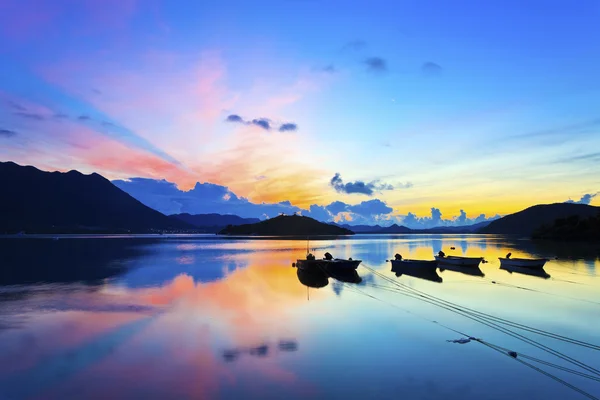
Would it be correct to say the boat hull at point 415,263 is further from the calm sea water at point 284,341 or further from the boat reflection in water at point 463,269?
the calm sea water at point 284,341

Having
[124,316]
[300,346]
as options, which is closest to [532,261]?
[300,346]

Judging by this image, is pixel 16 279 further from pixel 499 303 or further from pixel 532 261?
pixel 532 261

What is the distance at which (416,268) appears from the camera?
47.8m

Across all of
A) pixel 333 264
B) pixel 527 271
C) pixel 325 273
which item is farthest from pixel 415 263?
pixel 527 271

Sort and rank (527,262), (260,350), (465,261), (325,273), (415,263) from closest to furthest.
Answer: (260,350), (325,273), (415,263), (527,262), (465,261)

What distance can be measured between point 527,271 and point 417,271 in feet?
46.6

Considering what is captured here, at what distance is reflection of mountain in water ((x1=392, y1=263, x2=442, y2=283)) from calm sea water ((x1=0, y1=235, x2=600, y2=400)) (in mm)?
9419

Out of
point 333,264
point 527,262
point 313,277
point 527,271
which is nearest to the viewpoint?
point 333,264

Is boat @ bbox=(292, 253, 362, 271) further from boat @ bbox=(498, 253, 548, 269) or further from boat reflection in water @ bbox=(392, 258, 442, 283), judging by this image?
boat @ bbox=(498, 253, 548, 269)

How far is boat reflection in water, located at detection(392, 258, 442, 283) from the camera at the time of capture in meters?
46.4

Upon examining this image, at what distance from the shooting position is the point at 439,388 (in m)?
12.4

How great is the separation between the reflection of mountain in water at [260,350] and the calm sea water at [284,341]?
5cm

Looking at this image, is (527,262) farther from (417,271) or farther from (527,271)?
(417,271)

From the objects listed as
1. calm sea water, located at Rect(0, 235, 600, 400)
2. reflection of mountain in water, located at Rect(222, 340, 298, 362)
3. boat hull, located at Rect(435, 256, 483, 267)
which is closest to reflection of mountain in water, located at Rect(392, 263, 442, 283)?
boat hull, located at Rect(435, 256, 483, 267)
